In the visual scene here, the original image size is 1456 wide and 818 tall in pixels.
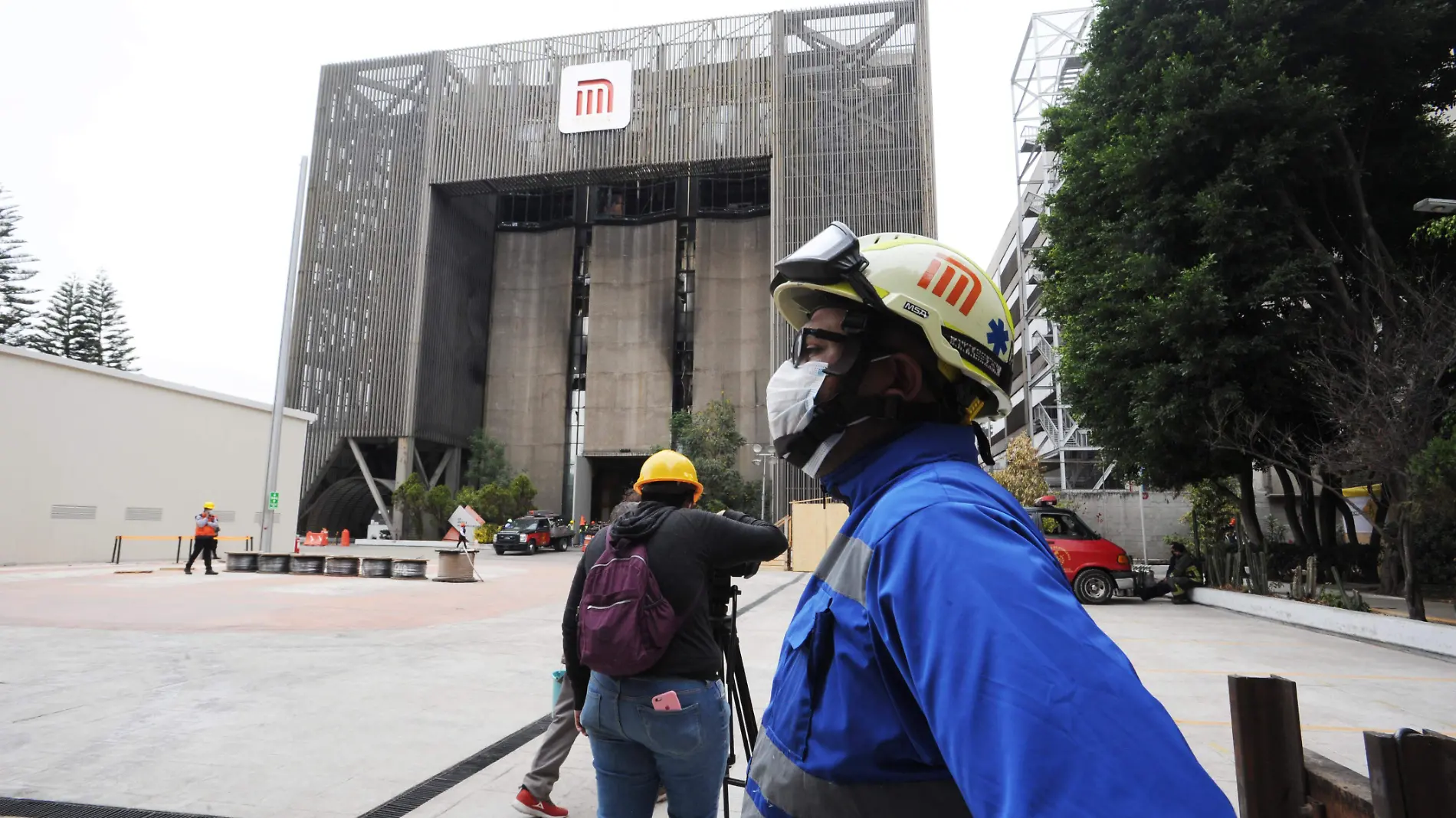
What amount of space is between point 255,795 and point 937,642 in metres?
4.63

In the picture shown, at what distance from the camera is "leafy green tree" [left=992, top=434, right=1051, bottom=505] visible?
28594mm

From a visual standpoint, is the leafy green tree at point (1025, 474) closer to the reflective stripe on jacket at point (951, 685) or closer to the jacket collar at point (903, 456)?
the jacket collar at point (903, 456)

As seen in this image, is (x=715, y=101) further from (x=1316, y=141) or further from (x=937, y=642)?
(x=937, y=642)

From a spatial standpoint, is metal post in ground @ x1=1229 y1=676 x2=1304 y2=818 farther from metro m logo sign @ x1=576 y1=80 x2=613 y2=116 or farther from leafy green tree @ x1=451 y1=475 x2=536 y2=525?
metro m logo sign @ x1=576 y1=80 x2=613 y2=116

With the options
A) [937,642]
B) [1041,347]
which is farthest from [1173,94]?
[1041,347]

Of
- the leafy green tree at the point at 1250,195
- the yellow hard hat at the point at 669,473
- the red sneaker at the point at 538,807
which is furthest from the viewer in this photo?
the leafy green tree at the point at 1250,195

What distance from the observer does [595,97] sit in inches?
1687

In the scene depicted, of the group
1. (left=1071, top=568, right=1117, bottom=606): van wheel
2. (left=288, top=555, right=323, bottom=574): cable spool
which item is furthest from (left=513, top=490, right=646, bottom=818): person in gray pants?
(left=288, top=555, right=323, bottom=574): cable spool

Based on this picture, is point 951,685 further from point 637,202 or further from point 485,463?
point 637,202

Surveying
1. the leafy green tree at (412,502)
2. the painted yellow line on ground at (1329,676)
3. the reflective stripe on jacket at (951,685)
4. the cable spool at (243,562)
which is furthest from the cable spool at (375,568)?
the leafy green tree at (412,502)

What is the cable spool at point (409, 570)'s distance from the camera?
18.5 m

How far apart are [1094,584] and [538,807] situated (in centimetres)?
1364

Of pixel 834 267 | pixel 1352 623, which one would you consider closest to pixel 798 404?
pixel 834 267

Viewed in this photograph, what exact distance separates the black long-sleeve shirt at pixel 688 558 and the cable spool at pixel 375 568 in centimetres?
1742
